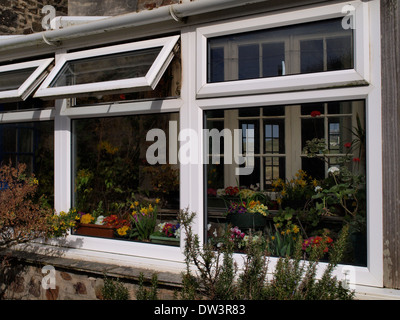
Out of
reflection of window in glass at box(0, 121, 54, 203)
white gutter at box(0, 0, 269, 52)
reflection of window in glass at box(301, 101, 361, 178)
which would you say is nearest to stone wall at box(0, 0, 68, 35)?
reflection of window in glass at box(0, 121, 54, 203)

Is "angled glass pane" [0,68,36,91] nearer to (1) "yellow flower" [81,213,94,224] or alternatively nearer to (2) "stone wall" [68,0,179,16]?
(1) "yellow flower" [81,213,94,224]

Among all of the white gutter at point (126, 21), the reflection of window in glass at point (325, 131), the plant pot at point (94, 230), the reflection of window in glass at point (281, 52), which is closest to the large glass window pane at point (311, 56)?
the reflection of window in glass at point (281, 52)

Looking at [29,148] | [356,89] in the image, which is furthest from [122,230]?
[29,148]

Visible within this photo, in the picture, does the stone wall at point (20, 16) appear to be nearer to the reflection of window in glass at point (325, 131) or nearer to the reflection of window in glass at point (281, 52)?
the reflection of window in glass at point (281, 52)

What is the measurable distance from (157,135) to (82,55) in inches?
71.8

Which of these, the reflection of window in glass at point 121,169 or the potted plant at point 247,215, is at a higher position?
the reflection of window in glass at point 121,169

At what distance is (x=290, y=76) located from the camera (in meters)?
2.86

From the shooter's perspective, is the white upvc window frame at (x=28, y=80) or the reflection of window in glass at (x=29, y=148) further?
the reflection of window in glass at (x=29, y=148)

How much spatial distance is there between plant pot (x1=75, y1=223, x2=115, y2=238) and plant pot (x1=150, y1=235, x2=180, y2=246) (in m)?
0.50

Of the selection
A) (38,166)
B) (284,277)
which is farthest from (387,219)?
(38,166)

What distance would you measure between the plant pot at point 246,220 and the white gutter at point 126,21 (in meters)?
2.13

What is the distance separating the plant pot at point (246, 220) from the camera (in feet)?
13.1
